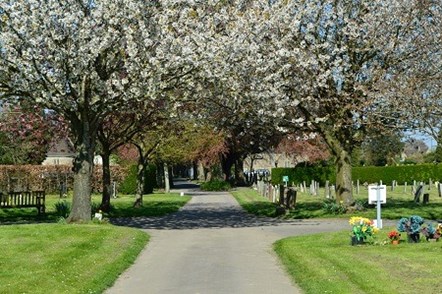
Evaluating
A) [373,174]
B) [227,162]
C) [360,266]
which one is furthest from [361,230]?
[373,174]

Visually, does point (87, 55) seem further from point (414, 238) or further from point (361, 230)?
point (414, 238)

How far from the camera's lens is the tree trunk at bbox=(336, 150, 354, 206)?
28672 millimetres

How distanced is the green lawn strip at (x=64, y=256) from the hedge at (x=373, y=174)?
48.5 metres

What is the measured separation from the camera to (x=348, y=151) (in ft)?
95.3

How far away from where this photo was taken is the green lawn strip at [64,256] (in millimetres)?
11234

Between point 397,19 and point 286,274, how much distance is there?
1681 centimetres

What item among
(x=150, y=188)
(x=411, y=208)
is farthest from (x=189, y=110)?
(x=150, y=188)

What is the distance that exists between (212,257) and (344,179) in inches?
582

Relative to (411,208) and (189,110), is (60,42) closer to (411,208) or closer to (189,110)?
(189,110)

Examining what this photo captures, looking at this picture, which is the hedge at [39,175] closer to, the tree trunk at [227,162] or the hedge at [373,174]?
the tree trunk at [227,162]

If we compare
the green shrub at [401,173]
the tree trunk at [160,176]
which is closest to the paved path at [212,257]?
the green shrub at [401,173]

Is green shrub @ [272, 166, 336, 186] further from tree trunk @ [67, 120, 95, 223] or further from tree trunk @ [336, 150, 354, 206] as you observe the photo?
tree trunk @ [67, 120, 95, 223]

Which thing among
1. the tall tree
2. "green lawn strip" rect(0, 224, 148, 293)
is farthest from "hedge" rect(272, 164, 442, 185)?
"green lawn strip" rect(0, 224, 148, 293)

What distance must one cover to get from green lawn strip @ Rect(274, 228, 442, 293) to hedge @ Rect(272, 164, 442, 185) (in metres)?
49.8
